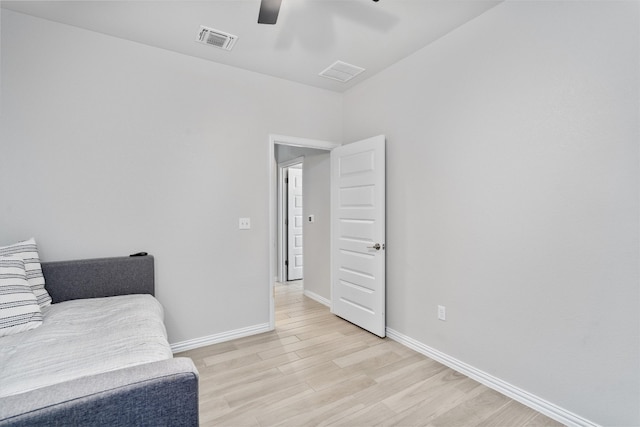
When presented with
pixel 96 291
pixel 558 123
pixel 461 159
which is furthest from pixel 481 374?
pixel 96 291

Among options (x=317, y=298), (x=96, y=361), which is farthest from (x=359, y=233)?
(x=96, y=361)

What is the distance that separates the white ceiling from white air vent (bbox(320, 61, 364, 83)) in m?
0.10

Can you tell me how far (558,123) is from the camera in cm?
191

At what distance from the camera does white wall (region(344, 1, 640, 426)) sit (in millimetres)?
1673

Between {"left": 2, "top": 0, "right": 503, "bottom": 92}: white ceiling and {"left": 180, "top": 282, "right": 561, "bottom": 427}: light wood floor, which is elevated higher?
{"left": 2, "top": 0, "right": 503, "bottom": 92}: white ceiling

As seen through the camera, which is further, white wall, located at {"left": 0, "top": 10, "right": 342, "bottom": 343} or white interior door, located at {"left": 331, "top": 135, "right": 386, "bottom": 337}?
white interior door, located at {"left": 331, "top": 135, "right": 386, "bottom": 337}

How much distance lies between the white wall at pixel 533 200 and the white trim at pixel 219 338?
Result: 152cm

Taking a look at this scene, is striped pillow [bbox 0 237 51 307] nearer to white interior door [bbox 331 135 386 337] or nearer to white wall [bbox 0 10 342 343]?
white wall [bbox 0 10 342 343]

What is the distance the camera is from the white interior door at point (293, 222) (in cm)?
536

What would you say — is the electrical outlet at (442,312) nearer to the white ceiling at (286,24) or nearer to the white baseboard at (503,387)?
the white baseboard at (503,387)

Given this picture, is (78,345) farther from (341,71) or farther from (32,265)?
(341,71)

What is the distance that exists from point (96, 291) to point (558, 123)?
11.5 ft

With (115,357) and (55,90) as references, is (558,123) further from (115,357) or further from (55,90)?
(55,90)

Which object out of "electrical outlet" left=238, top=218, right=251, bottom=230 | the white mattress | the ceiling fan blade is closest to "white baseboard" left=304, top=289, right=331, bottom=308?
"electrical outlet" left=238, top=218, right=251, bottom=230
